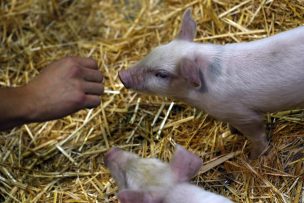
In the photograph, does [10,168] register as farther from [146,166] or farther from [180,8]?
[180,8]

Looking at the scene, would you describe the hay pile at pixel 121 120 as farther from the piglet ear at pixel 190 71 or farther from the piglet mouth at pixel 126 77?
the piglet ear at pixel 190 71

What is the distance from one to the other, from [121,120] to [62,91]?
2.43 ft

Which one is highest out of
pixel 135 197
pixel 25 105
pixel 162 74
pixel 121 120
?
pixel 162 74

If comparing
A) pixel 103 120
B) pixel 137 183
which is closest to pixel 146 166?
pixel 137 183

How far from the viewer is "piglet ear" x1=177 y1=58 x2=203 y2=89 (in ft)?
9.14

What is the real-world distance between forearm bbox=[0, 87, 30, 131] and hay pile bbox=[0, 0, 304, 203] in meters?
0.60

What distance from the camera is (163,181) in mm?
2605

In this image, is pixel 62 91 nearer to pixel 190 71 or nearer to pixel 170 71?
pixel 170 71

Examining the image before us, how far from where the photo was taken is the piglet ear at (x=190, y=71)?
279cm

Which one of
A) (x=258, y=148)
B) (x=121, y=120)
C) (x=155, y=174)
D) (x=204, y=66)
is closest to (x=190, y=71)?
(x=204, y=66)

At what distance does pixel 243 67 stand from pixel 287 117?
0.62 meters

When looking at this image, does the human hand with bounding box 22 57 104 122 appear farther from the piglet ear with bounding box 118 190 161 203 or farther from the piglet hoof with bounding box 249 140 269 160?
the piglet hoof with bounding box 249 140 269 160

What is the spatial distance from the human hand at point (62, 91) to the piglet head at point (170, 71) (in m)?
0.21

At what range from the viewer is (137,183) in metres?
2.61
